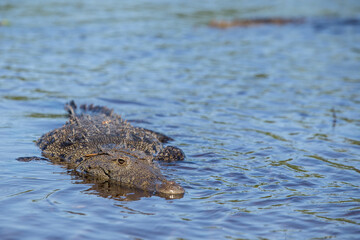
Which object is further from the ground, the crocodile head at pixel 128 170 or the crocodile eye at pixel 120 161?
the crocodile eye at pixel 120 161

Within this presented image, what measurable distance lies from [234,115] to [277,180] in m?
3.44

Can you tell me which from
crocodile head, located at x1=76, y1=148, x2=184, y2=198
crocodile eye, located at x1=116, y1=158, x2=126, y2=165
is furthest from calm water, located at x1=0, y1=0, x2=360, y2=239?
crocodile eye, located at x1=116, y1=158, x2=126, y2=165

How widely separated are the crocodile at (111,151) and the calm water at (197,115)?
0.21 meters

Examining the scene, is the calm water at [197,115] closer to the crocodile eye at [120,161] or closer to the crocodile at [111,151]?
the crocodile at [111,151]

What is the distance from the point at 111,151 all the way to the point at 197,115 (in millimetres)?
3549

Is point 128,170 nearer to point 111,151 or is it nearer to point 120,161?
point 120,161

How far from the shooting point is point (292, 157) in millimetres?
7059

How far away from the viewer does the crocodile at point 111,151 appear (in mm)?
5698

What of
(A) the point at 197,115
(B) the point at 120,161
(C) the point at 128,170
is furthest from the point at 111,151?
(A) the point at 197,115

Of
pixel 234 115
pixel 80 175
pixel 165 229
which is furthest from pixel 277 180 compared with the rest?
pixel 234 115

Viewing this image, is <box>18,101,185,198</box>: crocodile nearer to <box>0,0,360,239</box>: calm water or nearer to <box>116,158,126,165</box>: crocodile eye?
<box>116,158,126,165</box>: crocodile eye

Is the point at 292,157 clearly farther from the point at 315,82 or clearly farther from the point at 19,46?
the point at 19,46

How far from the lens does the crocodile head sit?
5.50 m

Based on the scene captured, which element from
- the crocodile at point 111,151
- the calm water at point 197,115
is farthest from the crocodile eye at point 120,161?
the calm water at point 197,115
